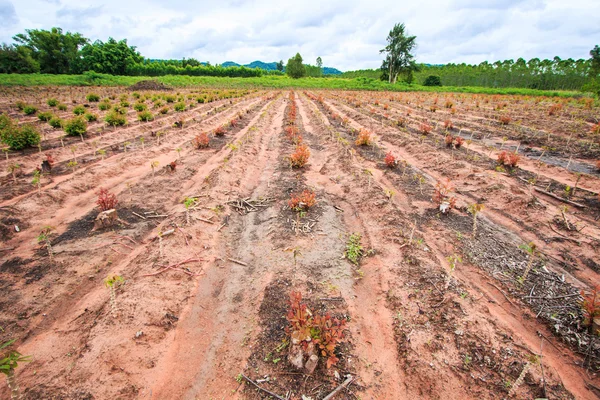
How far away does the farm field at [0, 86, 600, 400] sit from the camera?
10.3 ft

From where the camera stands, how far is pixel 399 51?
62250 millimetres

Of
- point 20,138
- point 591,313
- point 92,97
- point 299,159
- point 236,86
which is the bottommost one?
point 591,313

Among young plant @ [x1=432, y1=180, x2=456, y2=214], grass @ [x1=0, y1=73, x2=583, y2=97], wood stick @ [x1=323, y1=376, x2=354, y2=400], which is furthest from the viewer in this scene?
grass @ [x1=0, y1=73, x2=583, y2=97]

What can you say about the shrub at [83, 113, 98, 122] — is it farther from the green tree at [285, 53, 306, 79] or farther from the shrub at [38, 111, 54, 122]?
the green tree at [285, 53, 306, 79]

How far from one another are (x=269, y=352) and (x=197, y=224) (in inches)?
142

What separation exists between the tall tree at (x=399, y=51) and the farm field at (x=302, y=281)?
63.4 metres

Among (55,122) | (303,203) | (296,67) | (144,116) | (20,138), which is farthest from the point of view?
(296,67)

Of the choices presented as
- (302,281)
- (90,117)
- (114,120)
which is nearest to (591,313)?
(302,281)

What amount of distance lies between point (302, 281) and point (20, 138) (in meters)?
13.1

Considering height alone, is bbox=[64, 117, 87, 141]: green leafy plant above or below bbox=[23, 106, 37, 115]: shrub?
below

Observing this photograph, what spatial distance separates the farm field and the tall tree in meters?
63.4

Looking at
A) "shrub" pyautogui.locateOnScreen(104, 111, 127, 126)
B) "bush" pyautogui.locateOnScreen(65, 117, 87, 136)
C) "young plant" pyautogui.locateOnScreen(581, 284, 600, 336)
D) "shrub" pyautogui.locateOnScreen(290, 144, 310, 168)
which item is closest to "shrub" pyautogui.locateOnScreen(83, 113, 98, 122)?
"shrub" pyautogui.locateOnScreen(104, 111, 127, 126)

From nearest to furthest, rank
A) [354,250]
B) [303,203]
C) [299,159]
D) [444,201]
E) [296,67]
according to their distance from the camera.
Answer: [354,250] → [303,203] → [444,201] → [299,159] → [296,67]

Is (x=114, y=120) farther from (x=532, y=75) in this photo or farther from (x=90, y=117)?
(x=532, y=75)
